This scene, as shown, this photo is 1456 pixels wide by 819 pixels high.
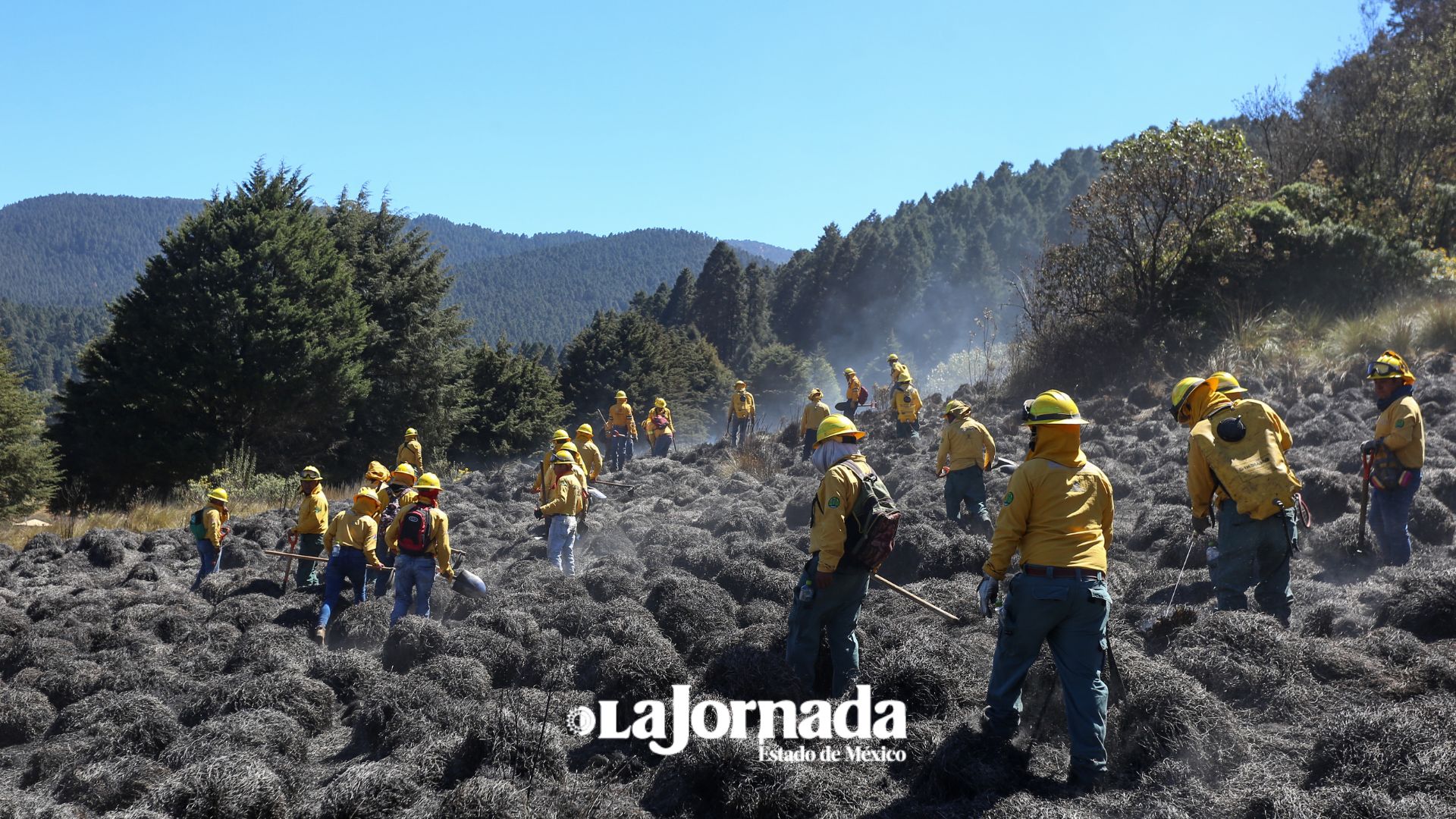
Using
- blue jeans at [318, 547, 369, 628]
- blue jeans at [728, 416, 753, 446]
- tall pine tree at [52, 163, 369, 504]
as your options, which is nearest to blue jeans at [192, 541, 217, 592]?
blue jeans at [318, 547, 369, 628]

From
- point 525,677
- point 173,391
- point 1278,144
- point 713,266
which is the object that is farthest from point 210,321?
point 713,266

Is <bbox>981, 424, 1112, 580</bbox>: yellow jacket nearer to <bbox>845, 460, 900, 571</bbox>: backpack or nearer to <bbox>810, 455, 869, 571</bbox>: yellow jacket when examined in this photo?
<bbox>845, 460, 900, 571</bbox>: backpack

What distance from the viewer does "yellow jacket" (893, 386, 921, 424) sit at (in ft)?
61.7

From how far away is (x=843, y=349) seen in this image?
8219cm

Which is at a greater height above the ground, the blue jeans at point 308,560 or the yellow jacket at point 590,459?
the yellow jacket at point 590,459

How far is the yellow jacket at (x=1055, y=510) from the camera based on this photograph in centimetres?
516

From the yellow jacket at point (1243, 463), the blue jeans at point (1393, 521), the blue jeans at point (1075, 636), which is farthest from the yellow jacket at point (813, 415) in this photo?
the blue jeans at point (1075, 636)

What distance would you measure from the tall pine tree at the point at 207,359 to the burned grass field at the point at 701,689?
14226 mm

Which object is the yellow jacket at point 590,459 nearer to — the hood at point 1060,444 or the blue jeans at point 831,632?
the blue jeans at point 831,632

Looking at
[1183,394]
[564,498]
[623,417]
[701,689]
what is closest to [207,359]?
[623,417]

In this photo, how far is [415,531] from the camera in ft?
30.3

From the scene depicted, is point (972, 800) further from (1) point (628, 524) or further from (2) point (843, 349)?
(2) point (843, 349)

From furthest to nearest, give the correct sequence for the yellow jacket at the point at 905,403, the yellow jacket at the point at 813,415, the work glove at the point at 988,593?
the yellow jacket at the point at 905,403 < the yellow jacket at the point at 813,415 < the work glove at the point at 988,593

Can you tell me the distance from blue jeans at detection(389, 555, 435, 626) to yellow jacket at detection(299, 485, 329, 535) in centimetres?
290
